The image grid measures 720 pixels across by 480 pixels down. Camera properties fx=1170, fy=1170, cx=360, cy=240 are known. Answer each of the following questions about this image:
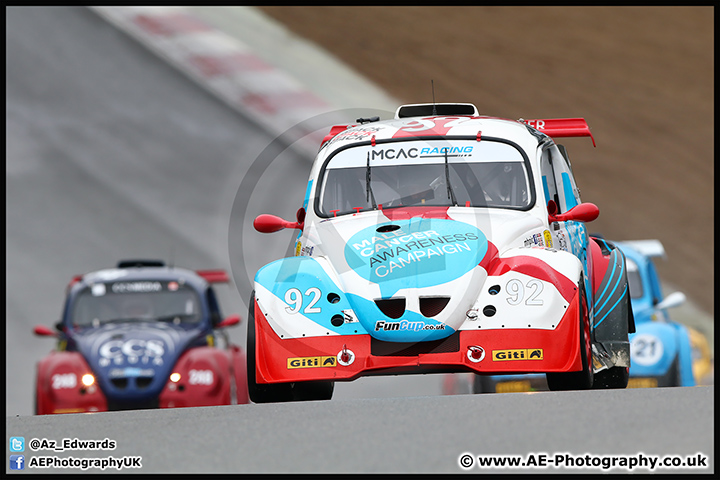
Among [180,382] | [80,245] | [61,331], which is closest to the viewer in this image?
[180,382]

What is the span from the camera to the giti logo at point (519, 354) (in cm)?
709

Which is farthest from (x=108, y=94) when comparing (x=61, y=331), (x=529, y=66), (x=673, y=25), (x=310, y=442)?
(x=310, y=442)

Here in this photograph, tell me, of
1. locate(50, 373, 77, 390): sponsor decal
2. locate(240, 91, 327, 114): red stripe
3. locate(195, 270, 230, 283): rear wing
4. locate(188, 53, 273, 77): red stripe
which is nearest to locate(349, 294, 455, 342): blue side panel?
locate(50, 373, 77, 390): sponsor decal

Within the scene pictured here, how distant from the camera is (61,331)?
13.0 metres

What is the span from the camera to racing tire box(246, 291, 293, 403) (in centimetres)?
743

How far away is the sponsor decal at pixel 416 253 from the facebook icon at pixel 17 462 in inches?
99.0

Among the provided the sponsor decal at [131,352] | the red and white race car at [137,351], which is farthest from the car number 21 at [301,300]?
the sponsor decal at [131,352]

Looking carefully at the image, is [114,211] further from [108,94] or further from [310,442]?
[310,442]

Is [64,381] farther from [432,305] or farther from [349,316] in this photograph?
[432,305]

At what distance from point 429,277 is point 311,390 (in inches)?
59.6

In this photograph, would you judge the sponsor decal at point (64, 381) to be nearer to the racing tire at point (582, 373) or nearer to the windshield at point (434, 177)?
the windshield at point (434, 177)

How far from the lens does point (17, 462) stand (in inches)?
213

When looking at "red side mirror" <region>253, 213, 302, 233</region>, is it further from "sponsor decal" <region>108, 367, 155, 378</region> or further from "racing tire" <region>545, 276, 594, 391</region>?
"sponsor decal" <region>108, 367, 155, 378</region>

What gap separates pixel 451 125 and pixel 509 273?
1.73 m
